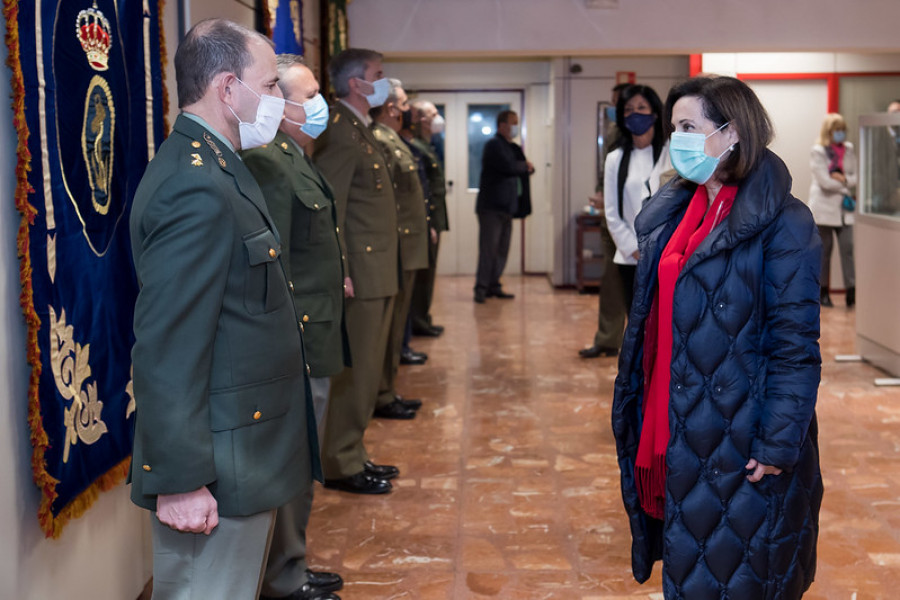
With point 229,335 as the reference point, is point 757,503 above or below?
below

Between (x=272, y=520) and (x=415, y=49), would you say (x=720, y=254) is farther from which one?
(x=415, y=49)

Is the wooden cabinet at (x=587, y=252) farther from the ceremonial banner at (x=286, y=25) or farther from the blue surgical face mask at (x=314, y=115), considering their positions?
the blue surgical face mask at (x=314, y=115)

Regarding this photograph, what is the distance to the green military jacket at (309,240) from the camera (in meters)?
3.06

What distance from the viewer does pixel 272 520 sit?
7.04ft

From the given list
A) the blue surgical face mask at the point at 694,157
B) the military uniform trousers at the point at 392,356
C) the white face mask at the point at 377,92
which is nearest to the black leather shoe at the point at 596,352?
the military uniform trousers at the point at 392,356

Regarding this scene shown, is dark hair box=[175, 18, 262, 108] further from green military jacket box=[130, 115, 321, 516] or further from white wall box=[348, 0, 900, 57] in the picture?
white wall box=[348, 0, 900, 57]

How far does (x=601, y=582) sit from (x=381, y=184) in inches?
74.2

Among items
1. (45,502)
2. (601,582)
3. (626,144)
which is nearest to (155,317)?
(45,502)

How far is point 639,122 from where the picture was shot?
4914 mm

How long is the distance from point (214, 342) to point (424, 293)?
5866 millimetres

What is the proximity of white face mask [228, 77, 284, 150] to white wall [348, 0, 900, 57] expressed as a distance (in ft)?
17.6

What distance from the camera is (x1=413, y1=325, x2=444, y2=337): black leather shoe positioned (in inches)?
316

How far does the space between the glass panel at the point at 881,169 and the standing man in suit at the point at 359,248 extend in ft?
11.4

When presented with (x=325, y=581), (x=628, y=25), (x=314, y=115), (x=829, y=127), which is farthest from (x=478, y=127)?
(x=325, y=581)
